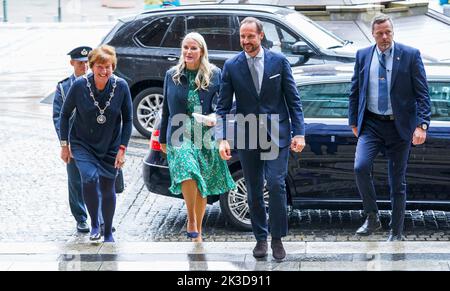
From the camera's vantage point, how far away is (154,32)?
15.0 metres

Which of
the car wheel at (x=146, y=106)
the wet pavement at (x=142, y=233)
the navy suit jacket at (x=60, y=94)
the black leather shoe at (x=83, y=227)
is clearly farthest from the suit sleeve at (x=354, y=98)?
the car wheel at (x=146, y=106)

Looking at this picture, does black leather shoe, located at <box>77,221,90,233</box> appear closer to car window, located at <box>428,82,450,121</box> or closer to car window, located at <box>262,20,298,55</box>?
car window, located at <box>428,82,450,121</box>

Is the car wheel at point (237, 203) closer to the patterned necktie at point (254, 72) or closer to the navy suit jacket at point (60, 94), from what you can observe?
the navy suit jacket at point (60, 94)

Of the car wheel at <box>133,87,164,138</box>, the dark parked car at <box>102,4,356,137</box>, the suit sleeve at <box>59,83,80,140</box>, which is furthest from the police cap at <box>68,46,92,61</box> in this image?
the car wheel at <box>133,87,164,138</box>

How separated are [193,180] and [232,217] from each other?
127 centimetres

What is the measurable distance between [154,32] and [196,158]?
20.7 ft

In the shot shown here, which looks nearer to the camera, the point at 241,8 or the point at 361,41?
the point at 241,8

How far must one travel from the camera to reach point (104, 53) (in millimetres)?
8695

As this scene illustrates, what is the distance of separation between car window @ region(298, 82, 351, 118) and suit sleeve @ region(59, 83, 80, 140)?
227 centimetres

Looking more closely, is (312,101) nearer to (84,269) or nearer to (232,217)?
(232,217)

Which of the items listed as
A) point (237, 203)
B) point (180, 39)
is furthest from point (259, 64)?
point (180, 39)

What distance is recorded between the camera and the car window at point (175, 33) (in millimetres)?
14875

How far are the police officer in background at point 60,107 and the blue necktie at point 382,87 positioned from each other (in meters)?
2.60

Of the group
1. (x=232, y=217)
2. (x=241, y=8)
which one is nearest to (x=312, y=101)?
(x=232, y=217)
